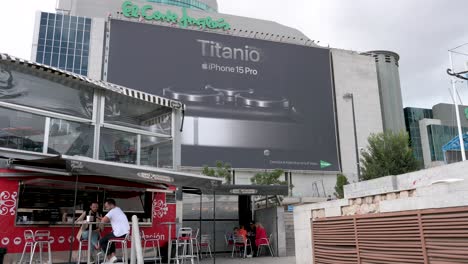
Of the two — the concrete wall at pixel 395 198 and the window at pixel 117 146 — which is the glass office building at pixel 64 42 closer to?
the window at pixel 117 146

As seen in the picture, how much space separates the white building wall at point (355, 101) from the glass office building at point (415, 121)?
7867mm

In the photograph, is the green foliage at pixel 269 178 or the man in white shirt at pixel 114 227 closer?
the man in white shirt at pixel 114 227

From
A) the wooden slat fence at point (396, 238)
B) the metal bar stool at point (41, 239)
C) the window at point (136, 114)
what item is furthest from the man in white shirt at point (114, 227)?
the wooden slat fence at point (396, 238)

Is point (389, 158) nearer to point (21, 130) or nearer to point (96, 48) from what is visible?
point (21, 130)

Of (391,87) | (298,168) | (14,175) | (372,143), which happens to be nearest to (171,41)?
(298,168)

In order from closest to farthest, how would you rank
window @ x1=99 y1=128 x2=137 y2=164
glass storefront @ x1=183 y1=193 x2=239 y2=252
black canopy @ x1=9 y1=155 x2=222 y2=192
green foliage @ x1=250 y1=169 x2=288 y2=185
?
1. black canopy @ x1=9 y1=155 x2=222 y2=192
2. window @ x1=99 y1=128 x2=137 y2=164
3. glass storefront @ x1=183 y1=193 x2=239 y2=252
4. green foliage @ x1=250 y1=169 x2=288 y2=185

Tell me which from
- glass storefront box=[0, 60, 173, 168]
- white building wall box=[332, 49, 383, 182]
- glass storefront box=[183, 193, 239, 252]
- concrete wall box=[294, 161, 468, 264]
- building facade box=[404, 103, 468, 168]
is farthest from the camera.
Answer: building facade box=[404, 103, 468, 168]

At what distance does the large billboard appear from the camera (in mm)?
34250

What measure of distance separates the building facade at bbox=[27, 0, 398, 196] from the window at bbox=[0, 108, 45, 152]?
23.1 metres

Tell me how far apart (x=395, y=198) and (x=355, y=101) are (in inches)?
1452

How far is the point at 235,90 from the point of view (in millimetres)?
36562

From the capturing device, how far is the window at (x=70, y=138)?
33.8 feet

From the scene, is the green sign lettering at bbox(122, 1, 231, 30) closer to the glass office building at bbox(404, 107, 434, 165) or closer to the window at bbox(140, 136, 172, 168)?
the glass office building at bbox(404, 107, 434, 165)

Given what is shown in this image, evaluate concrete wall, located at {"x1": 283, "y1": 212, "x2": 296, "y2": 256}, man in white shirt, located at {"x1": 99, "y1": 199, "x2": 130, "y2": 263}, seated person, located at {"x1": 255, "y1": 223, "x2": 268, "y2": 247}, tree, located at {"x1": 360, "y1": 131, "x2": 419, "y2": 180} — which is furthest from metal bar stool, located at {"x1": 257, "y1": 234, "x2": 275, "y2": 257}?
tree, located at {"x1": 360, "y1": 131, "x2": 419, "y2": 180}
